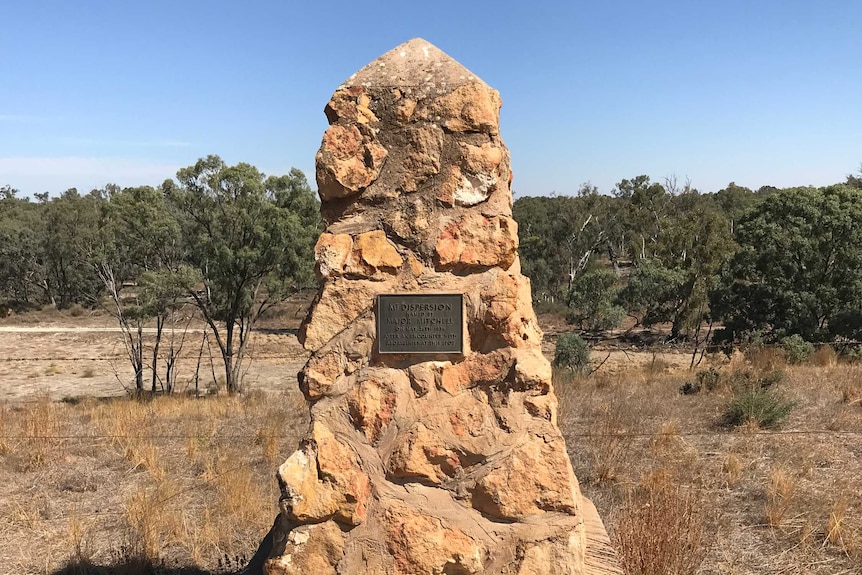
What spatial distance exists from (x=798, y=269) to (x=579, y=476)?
12884mm

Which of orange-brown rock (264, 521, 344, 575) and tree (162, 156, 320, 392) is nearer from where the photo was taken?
orange-brown rock (264, 521, 344, 575)

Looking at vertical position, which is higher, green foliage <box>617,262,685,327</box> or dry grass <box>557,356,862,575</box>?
green foliage <box>617,262,685,327</box>

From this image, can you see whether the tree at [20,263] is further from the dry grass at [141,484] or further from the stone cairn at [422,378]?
the stone cairn at [422,378]

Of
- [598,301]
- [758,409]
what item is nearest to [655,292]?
[598,301]

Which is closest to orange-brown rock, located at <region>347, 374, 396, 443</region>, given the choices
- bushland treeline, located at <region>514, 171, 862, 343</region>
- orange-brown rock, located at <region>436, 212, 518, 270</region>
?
orange-brown rock, located at <region>436, 212, 518, 270</region>

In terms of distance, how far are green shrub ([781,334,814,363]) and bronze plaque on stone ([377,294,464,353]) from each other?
10.0m

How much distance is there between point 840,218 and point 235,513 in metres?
15.3

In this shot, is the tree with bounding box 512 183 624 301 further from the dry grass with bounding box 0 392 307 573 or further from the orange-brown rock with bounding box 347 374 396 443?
the orange-brown rock with bounding box 347 374 396 443

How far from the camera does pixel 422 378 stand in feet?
8.21

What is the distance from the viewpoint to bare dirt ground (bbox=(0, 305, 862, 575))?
3.68 metres

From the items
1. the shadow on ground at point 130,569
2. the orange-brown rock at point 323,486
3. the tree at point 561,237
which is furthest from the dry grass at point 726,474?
the tree at point 561,237

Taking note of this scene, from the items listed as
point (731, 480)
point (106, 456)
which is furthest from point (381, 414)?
point (106, 456)

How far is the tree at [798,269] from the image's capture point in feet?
47.7

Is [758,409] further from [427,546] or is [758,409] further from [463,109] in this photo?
[463,109]
